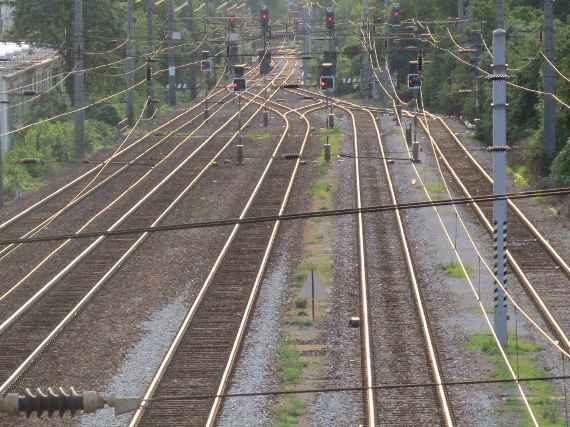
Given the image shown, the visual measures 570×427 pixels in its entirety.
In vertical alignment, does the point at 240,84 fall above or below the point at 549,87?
below

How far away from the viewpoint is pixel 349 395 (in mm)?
18578

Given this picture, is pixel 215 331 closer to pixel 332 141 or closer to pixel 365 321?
pixel 365 321

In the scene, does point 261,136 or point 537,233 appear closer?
point 537,233

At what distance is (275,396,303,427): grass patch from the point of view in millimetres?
17234

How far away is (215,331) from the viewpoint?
875 inches

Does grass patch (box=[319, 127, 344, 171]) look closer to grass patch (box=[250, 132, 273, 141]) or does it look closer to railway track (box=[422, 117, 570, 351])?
grass patch (box=[250, 132, 273, 141])

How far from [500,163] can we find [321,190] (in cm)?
1628

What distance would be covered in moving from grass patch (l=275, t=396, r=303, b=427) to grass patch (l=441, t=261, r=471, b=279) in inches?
344

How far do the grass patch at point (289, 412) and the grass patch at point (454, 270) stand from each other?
8.73 m

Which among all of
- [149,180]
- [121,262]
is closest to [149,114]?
[149,180]

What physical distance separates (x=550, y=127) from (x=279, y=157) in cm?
1159

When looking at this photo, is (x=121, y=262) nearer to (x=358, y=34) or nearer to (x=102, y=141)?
(x=102, y=141)

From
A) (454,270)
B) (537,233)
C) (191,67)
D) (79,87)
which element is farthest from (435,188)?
(191,67)

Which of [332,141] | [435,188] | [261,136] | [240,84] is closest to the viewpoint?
[435,188]
